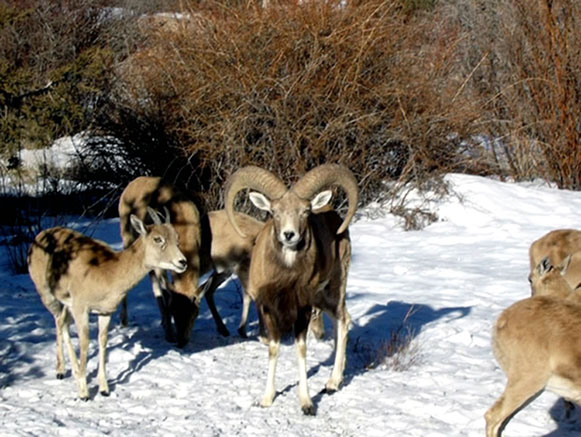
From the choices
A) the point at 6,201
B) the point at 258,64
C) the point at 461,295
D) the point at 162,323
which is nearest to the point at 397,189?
the point at 258,64

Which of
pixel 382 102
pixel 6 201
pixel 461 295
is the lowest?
pixel 461 295

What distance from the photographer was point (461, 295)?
12625mm

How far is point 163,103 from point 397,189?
15.5ft

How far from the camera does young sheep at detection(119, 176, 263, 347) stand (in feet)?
32.8

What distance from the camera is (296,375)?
925 centimetres

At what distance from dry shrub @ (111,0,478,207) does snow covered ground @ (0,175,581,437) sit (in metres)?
3.30

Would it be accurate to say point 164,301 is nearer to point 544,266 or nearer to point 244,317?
point 244,317

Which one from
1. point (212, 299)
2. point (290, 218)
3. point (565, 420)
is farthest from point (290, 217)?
point (212, 299)

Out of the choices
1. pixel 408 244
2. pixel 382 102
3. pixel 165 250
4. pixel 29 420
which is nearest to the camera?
pixel 29 420

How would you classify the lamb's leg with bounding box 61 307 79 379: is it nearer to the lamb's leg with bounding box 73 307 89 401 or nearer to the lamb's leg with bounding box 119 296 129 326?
the lamb's leg with bounding box 73 307 89 401

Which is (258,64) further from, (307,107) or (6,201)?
(6,201)

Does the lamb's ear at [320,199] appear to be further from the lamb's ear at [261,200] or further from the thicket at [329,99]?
the thicket at [329,99]

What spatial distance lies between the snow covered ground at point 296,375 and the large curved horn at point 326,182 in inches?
65.2

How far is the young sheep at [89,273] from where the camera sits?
8516 millimetres
